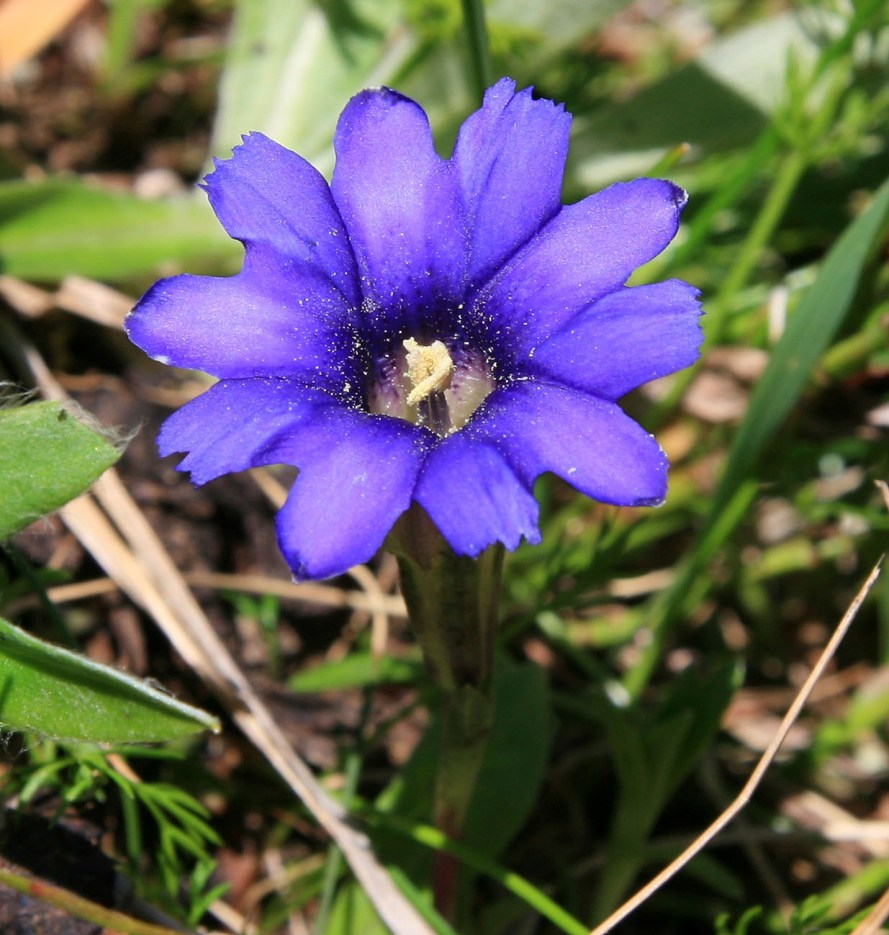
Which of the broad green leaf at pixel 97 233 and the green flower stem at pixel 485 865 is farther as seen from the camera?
the broad green leaf at pixel 97 233

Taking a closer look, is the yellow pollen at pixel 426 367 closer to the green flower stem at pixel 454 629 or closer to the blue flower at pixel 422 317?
the blue flower at pixel 422 317

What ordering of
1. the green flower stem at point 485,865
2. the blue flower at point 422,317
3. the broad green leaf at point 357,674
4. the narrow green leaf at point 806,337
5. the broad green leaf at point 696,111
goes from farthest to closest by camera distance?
1. the broad green leaf at point 696,111
2. the broad green leaf at point 357,674
3. the narrow green leaf at point 806,337
4. the green flower stem at point 485,865
5. the blue flower at point 422,317

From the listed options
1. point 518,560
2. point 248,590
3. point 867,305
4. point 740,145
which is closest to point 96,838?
point 248,590

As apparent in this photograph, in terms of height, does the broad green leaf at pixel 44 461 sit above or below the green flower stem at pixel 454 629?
above

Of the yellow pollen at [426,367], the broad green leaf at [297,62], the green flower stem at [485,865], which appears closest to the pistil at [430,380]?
the yellow pollen at [426,367]

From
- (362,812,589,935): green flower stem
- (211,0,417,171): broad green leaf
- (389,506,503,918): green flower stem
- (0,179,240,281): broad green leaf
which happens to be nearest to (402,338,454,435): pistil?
(389,506,503,918): green flower stem

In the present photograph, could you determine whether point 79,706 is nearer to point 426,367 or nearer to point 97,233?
point 426,367

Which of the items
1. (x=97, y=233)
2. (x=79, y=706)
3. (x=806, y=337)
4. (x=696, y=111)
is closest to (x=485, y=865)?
(x=79, y=706)
